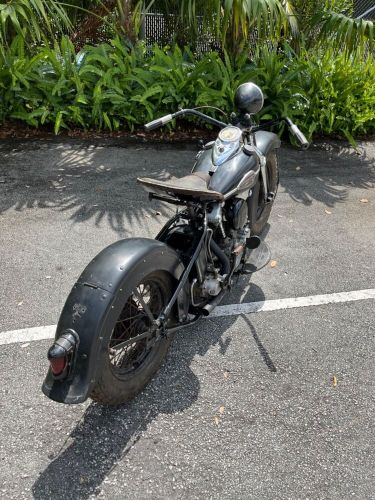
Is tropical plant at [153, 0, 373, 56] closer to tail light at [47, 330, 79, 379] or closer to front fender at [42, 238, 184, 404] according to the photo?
front fender at [42, 238, 184, 404]

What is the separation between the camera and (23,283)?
3.47m

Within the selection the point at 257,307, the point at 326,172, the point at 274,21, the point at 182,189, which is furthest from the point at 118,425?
the point at 274,21

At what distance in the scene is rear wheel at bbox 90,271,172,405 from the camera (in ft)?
7.48

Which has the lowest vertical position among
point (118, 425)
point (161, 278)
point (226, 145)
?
point (118, 425)

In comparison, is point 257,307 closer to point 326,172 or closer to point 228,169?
point 228,169

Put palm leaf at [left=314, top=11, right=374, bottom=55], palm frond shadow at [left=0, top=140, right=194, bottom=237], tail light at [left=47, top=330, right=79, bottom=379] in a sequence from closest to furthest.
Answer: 1. tail light at [left=47, top=330, right=79, bottom=379]
2. palm frond shadow at [left=0, top=140, right=194, bottom=237]
3. palm leaf at [left=314, top=11, right=374, bottom=55]

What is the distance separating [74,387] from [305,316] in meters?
1.85

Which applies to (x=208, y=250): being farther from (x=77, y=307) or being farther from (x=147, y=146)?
(x=147, y=146)

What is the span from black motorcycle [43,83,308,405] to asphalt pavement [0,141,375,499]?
0.83ft

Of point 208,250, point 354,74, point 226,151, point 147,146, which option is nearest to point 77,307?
point 208,250

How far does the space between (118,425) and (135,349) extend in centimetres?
41

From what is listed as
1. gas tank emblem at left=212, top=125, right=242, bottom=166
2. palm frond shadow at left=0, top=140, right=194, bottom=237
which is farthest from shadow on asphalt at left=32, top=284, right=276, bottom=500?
palm frond shadow at left=0, top=140, right=194, bottom=237

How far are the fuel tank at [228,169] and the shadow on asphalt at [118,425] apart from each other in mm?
989

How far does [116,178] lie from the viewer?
514 cm
